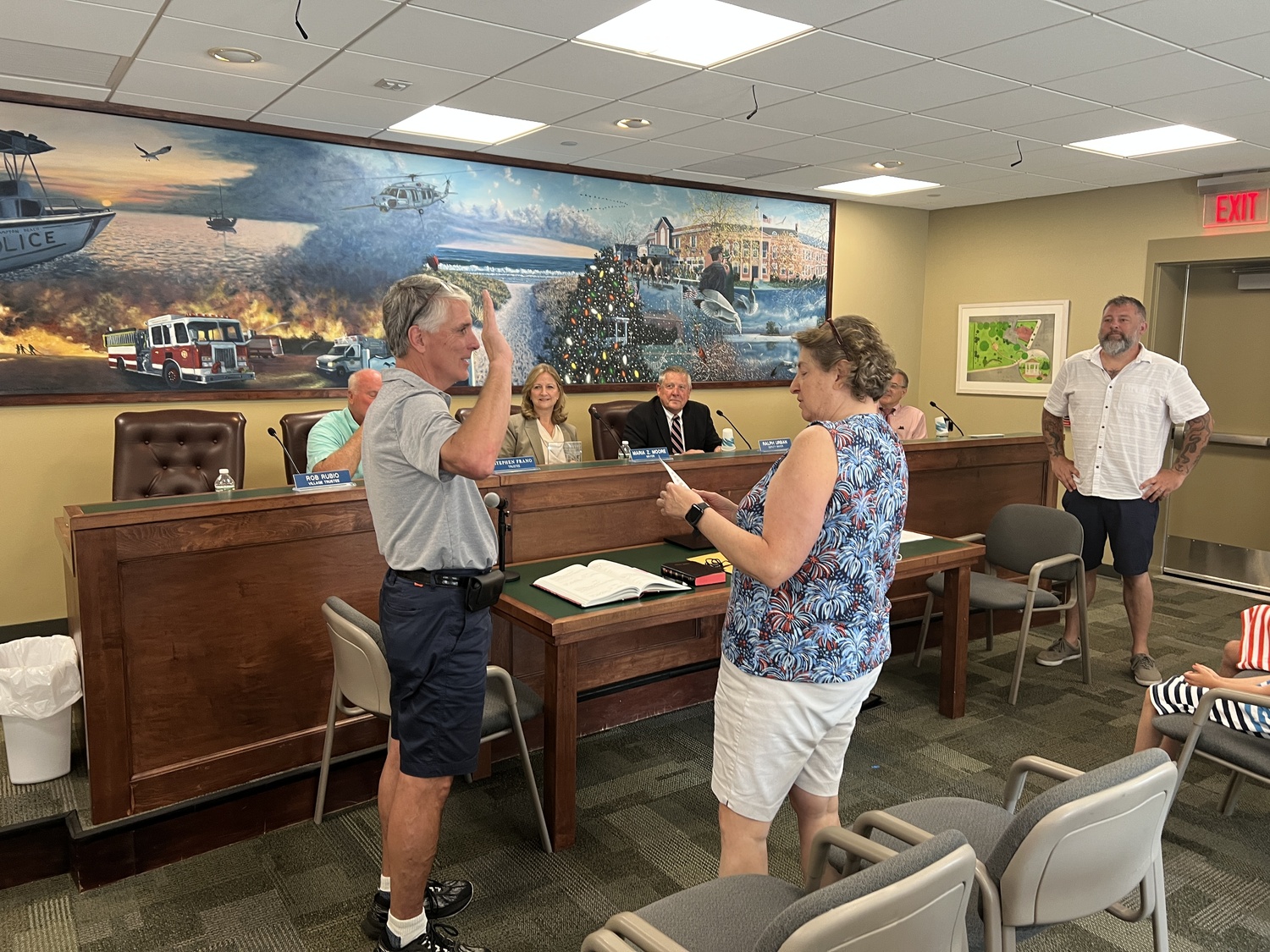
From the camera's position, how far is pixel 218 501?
272 cm

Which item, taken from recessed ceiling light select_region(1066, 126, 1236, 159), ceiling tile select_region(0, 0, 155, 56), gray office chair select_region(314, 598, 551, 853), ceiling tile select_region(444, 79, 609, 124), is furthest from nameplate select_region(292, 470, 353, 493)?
recessed ceiling light select_region(1066, 126, 1236, 159)

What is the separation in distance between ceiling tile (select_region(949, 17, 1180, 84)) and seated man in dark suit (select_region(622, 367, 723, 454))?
7.32 ft

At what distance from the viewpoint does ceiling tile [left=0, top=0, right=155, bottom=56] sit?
10.0 feet

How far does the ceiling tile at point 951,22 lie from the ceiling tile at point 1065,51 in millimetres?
88

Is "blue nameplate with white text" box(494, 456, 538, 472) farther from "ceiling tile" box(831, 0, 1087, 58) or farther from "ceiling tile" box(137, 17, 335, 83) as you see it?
"ceiling tile" box(831, 0, 1087, 58)

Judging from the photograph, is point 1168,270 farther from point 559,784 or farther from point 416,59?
point 559,784

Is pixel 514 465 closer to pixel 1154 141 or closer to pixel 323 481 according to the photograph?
pixel 323 481

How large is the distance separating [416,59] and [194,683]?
2.48m

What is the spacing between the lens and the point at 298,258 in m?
4.96

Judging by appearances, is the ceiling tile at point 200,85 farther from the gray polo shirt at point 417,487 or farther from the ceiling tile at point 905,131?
the ceiling tile at point 905,131

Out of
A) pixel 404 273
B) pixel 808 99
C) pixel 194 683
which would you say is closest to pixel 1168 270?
pixel 808 99

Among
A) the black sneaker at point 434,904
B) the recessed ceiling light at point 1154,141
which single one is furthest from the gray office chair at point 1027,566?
the black sneaker at point 434,904

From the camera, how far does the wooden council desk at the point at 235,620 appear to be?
2590 mm

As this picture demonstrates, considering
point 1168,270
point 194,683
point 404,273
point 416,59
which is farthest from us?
point 1168,270
